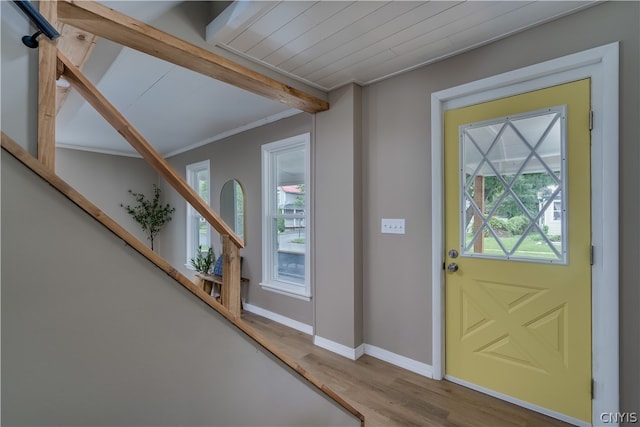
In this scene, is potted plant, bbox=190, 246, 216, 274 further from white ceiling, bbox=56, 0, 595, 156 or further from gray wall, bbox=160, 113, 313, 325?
white ceiling, bbox=56, 0, 595, 156

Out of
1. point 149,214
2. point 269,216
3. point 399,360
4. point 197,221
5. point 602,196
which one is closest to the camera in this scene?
point 602,196

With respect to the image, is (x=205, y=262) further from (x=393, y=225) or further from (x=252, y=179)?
(x=393, y=225)

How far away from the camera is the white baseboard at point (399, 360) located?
7.34 ft

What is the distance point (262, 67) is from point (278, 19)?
0.54m

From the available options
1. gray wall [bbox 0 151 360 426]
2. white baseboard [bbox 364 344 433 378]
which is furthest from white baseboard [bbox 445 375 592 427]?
gray wall [bbox 0 151 360 426]

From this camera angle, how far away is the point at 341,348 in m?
2.60

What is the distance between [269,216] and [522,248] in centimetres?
263

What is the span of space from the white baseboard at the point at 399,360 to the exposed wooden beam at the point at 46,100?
2.50 m

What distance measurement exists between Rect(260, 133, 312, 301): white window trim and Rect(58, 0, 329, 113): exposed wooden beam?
81 centimetres

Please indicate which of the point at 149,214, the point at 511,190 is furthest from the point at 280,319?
the point at 149,214

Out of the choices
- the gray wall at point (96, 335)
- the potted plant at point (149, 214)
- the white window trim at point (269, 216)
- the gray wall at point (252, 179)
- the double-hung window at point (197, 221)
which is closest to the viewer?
the gray wall at point (96, 335)

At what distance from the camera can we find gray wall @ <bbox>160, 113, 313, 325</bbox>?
3.29m

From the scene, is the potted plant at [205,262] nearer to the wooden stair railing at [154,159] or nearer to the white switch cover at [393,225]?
the wooden stair railing at [154,159]

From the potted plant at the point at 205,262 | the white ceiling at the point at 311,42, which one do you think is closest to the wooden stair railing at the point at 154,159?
the white ceiling at the point at 311,42
